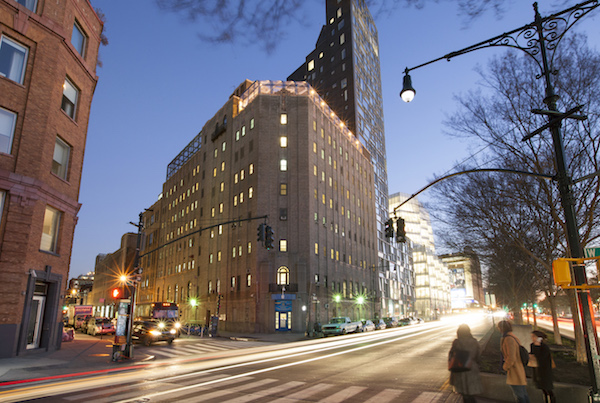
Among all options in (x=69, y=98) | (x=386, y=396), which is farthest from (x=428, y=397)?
(x=69, y=98)

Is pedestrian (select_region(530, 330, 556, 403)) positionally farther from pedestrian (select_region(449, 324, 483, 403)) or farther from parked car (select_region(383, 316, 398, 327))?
parked car (select_region(383, 316, 398, 327))

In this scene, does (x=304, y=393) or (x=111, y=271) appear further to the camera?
(x=111, y=271)

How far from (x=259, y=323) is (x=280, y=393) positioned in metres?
34.8

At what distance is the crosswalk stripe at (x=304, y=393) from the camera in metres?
9.09

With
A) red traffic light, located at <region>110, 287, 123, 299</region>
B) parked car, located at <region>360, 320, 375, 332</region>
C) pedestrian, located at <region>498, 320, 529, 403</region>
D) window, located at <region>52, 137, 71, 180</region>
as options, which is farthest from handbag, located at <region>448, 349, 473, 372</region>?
parked car, located at <region>360, 320, 375, 332</region>

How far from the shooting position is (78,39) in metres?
22.4

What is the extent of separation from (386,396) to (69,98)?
2212cm

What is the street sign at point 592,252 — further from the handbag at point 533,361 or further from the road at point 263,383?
the road at point 263,383

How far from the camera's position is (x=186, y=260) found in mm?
64188

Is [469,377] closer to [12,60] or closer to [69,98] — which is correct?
[12,60]

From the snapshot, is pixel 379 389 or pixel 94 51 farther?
pixel 94 51

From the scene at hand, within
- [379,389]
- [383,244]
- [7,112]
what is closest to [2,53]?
[7,112]

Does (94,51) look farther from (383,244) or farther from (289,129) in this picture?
(383,244)

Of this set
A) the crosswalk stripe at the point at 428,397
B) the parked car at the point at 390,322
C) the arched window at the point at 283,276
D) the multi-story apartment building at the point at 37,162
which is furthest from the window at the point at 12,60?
the parked car at the point at 390,322
